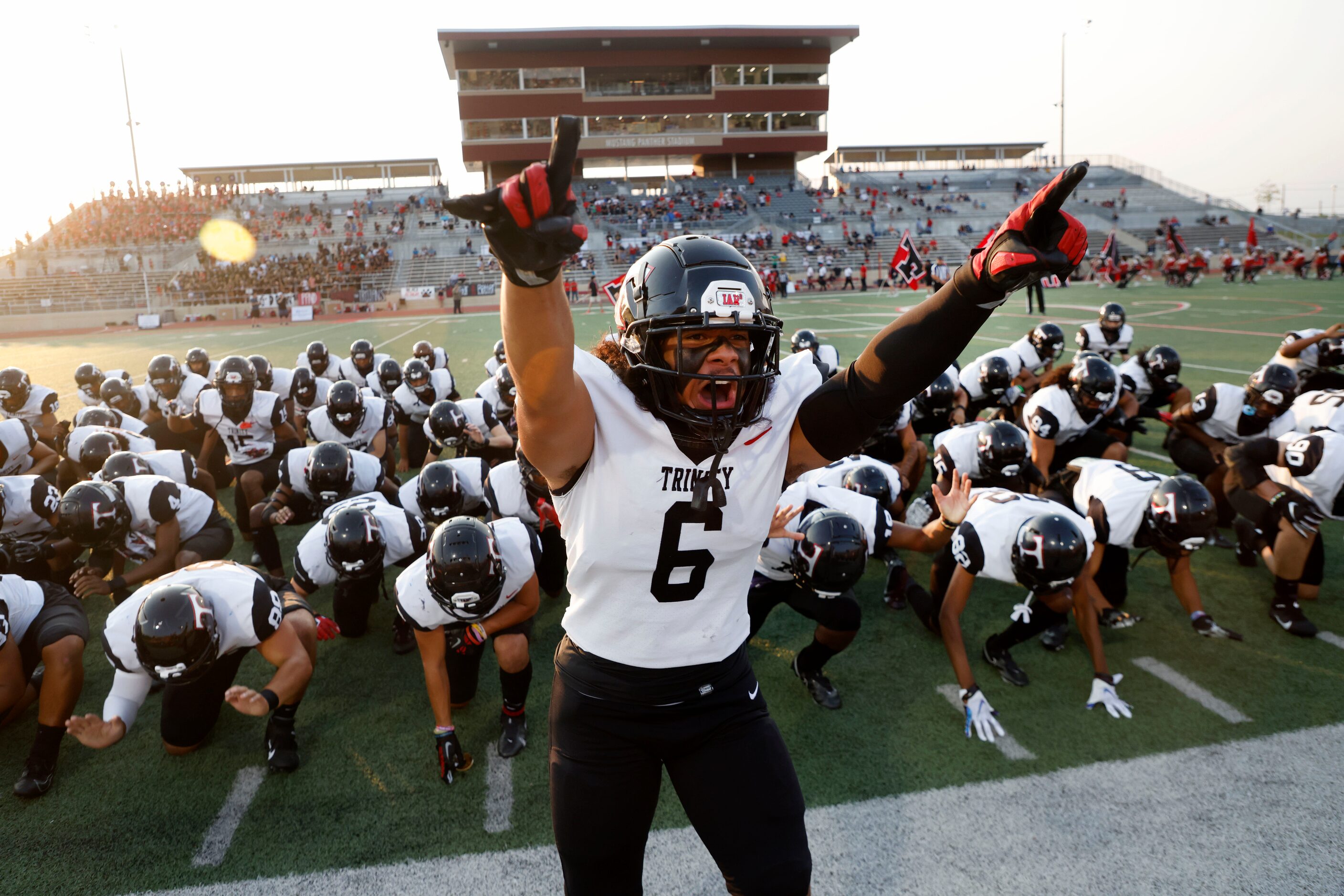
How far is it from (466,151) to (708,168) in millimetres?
19843

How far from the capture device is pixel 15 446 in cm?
690

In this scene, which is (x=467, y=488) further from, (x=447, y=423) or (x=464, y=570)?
(x=464, y=570)

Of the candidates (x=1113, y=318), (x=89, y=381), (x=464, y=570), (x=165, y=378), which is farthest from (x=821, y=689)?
(x=89, y=381)

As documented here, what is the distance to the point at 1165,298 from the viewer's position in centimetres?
2647

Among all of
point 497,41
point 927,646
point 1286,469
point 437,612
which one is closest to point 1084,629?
point 927,646

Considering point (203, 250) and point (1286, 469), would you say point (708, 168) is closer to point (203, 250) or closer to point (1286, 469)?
point (203, 250)

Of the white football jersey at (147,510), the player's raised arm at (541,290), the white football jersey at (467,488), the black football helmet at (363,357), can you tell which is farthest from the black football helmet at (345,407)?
the player's raised arm at (541,290)

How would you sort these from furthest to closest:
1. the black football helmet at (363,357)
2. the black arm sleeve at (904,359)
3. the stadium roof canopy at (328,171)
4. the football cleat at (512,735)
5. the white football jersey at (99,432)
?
the stadium roof canopy at (328,171), the black football helmet at (363,357), the white football jersey at (99,432), the football cleat at (512,735), the black arm sleeve at (904,359)

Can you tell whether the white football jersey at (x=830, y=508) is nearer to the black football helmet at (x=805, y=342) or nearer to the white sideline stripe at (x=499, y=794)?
the white sideline stripe at (x=499, y=794)

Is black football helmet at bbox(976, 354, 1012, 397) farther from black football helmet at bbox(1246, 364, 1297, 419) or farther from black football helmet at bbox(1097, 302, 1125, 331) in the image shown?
black football helmet at bbox(1097, 302, 1125, 331)

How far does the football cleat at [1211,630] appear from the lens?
4883 mm

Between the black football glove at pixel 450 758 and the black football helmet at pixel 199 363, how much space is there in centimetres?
933

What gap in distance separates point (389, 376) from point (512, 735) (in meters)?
6.95

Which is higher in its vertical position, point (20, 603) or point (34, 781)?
point (20, 603)
